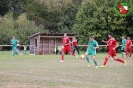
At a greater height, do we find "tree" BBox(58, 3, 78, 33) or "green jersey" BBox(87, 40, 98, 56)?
"tree" BBox(58, 3, 78, 33)

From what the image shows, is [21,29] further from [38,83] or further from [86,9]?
[38,83]

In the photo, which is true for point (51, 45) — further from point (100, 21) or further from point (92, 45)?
point (92, 45)

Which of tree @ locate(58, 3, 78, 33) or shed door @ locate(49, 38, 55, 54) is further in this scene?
tree @ locate(58, 3, 78, 33)

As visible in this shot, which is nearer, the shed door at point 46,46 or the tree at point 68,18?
the shed door at point 46,46

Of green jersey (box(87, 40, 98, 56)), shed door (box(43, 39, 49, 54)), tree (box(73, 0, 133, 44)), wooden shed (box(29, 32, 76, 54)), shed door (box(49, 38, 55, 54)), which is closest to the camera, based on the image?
green jersey (box(87, 40, 98, 56))

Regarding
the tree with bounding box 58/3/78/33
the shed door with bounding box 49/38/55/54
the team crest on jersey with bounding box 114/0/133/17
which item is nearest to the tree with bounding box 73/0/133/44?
the team crest on jersey with bounding box 114/0/133/17

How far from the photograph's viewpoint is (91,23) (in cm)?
6066

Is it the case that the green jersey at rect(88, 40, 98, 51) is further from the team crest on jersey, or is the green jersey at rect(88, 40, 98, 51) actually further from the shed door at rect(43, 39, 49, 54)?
the team crest on jersey

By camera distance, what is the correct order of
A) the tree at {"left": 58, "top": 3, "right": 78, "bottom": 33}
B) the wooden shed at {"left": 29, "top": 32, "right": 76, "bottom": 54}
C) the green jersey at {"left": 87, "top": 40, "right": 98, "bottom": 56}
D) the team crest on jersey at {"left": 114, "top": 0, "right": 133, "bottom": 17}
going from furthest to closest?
the tree at {"left": 58, "top": 3, "right": 78, "bottom": 33}, the team crest on jersey at {"left": 114, "top": 0, "right": 133, "bottom": 17}, the wooden shed at {"left": 29, "top": 32, "right": 76, "bottom": 54}, the green jersey at {"left": 87, "top": 40, "right": 98, "bottom": 56}

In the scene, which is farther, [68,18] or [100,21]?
[68,18]

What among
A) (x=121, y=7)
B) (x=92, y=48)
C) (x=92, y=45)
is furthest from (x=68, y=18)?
(x=92, y=48)

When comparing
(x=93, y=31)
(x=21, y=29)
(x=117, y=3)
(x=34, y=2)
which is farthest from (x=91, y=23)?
(x=34, y=2)

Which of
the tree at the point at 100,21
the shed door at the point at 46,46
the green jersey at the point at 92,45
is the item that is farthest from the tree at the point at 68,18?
the green jersey at the point at 92,45

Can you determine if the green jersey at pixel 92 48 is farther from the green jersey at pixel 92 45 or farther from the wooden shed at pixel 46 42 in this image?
the wooden shed at pixel 46 42
